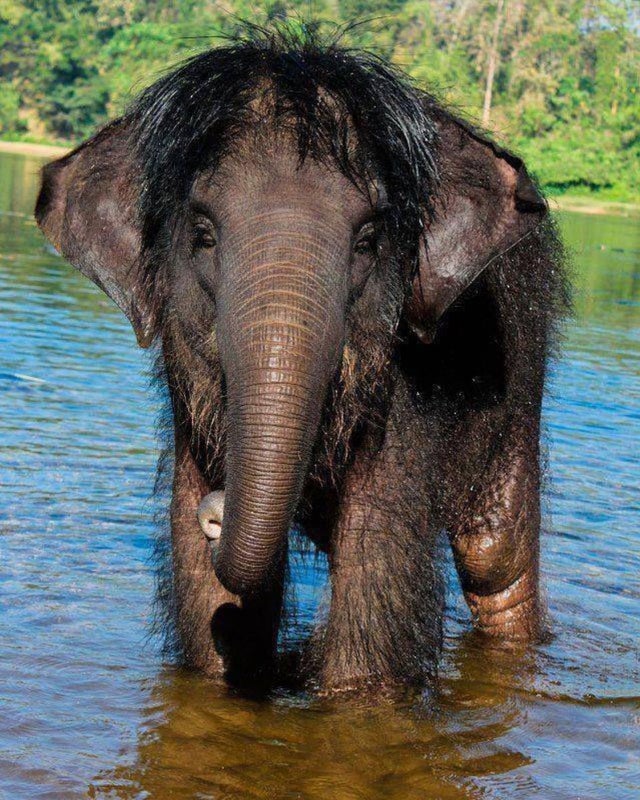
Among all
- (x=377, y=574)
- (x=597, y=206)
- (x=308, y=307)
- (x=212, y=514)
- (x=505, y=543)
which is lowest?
(x=597, y=206)

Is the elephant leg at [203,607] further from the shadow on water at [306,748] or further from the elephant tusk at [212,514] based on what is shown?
the elephant tusk at [212,514]

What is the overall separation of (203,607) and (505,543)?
1.66 metres

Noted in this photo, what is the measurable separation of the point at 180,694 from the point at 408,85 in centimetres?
226

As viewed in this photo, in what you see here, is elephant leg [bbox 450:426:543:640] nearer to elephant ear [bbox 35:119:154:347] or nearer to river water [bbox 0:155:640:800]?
river water [bbox 0:155:640:800]

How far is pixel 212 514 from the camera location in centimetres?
409

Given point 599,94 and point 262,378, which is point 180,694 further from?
point 599,94

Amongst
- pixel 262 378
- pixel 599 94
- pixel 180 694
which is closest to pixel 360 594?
pixel 180 694

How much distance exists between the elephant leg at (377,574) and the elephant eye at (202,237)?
953mm

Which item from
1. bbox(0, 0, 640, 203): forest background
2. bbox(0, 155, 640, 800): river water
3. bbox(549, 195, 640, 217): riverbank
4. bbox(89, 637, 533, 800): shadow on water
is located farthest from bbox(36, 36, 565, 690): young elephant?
bbox(0, 0, 640, 203): forest background

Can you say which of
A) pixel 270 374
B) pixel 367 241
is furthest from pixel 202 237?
pixel 270 374

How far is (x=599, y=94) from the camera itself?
6881 cm

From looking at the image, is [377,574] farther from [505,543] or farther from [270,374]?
[505,543]

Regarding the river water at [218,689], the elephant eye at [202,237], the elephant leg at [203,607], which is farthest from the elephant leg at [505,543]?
the elephant eye at [202,237]

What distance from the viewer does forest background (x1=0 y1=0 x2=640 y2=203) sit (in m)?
60.5
